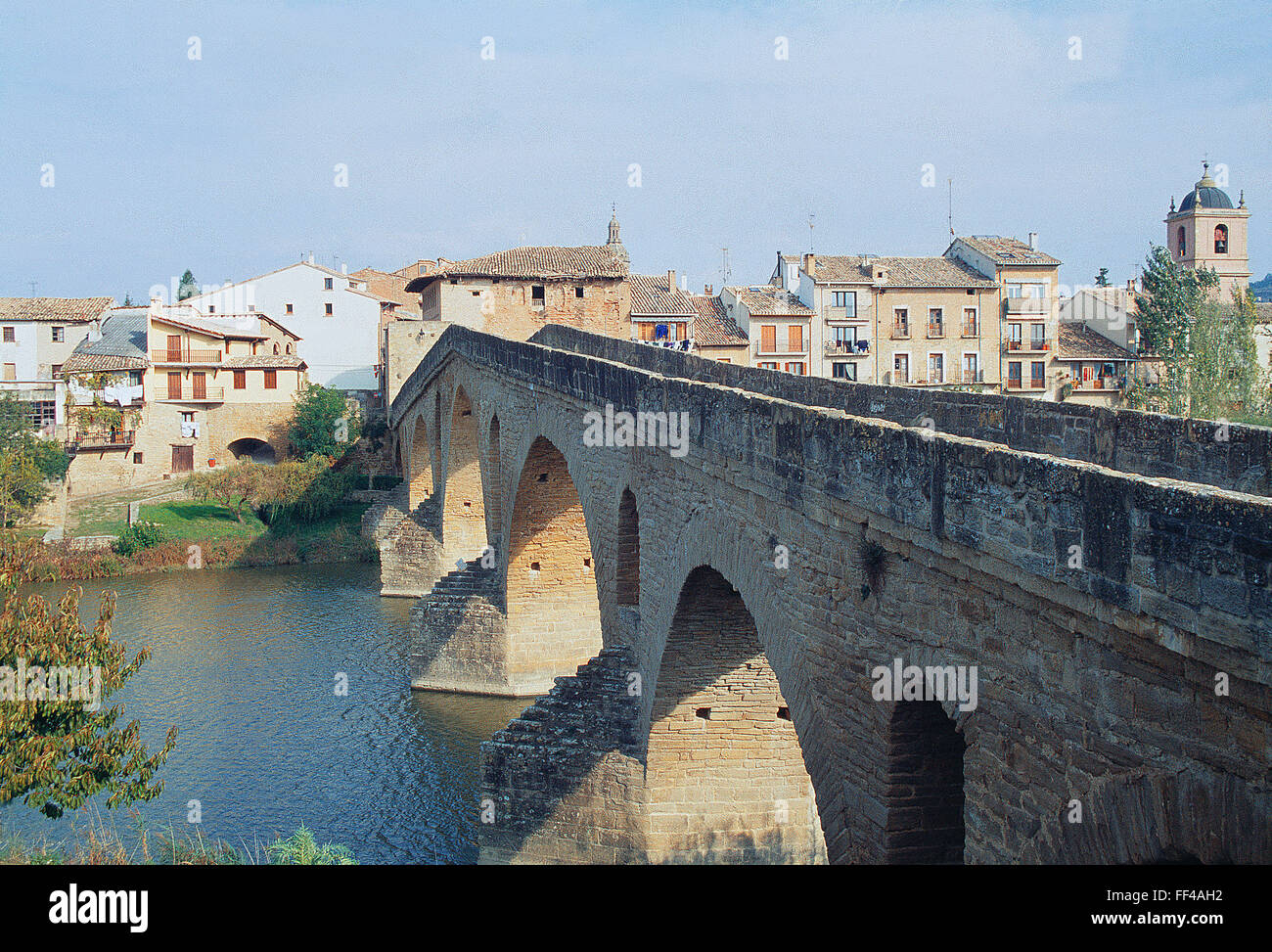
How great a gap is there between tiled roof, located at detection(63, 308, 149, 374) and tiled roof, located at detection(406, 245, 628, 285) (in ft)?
44.7

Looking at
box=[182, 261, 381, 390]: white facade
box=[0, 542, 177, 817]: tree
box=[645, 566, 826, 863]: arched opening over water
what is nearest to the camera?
box=[0, 542, 177, 817]: tree

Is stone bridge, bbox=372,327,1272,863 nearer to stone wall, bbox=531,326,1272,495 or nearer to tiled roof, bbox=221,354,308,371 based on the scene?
stone wall, bbox=531,326,1272,495

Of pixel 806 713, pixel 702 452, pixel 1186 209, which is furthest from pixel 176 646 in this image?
pixel 1186 209

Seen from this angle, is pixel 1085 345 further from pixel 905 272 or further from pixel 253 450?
pixel 253 450

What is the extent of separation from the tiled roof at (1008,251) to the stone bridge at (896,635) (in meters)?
31.6

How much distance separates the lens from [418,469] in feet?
130

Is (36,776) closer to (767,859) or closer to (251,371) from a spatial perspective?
(767,859)

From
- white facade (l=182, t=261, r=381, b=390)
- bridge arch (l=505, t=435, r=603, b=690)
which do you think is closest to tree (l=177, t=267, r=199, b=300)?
white facade (l=182, t=261, r=381, b=390)

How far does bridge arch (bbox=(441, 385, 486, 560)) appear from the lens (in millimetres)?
30812

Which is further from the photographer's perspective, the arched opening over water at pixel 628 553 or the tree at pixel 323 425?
the tree at pixel 323 425

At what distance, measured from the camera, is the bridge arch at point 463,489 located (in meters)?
30.8

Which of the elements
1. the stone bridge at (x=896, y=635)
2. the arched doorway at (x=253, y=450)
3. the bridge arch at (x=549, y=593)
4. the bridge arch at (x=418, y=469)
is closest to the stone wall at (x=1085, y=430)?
the stone bridge at (x=896, y=635)

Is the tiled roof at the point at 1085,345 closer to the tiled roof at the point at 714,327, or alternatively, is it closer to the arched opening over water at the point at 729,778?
the tiled roof at the point at 714,327

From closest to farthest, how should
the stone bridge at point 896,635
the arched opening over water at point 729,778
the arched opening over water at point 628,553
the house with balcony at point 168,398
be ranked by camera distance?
1. the stone bridge at point 896,635
2. the arched opening over water at point 729,778
3. the arched opening over water at point 628,553
4. the house with balcony at point 168,398
